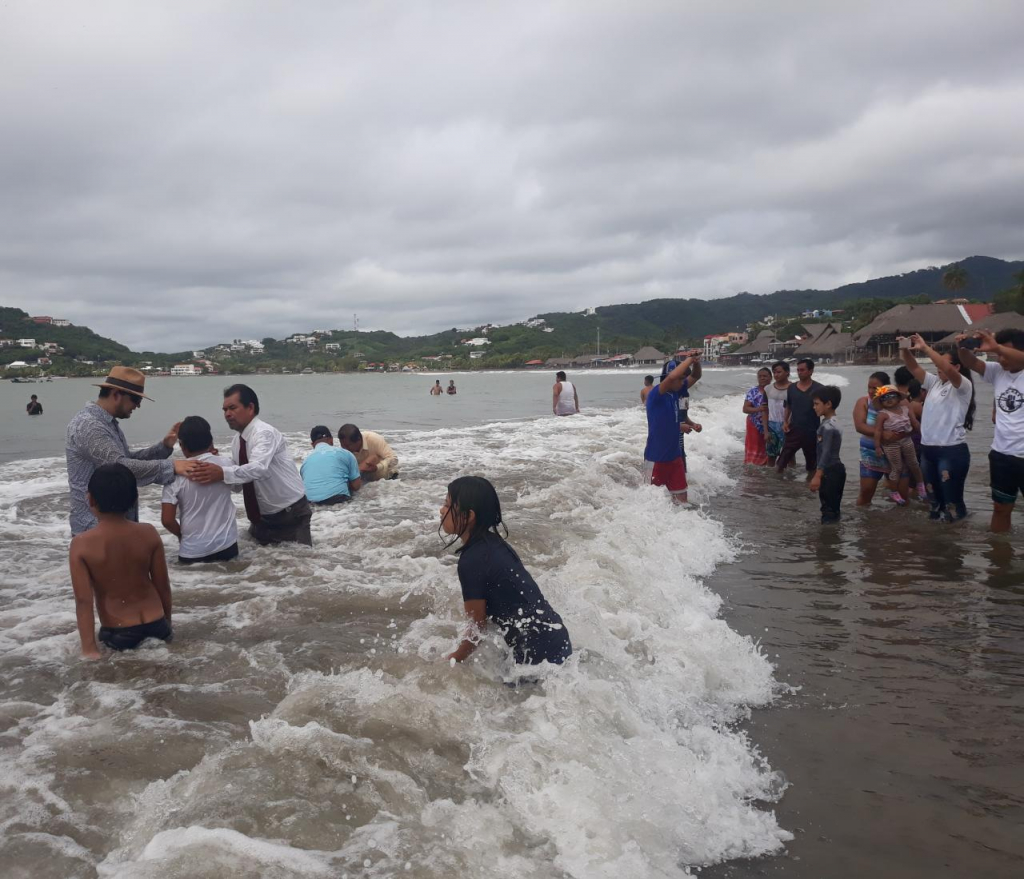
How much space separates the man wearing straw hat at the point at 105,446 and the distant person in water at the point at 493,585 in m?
2.82

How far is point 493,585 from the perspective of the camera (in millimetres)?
3467

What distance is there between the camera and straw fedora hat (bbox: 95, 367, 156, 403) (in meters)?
5.16

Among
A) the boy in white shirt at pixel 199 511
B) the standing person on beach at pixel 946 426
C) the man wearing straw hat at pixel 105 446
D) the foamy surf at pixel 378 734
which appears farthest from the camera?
A: the standing person on beach at pixel 946 426

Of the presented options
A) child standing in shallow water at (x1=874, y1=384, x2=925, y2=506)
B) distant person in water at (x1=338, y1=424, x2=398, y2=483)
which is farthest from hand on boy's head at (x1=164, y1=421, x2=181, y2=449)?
child standing in shallow water at (x1=874, y1=384, x2=925, y2=506)

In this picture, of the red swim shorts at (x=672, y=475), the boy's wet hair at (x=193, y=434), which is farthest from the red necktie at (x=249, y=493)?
the red swim shorts at (x=672, y=475)

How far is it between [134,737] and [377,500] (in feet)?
20.8

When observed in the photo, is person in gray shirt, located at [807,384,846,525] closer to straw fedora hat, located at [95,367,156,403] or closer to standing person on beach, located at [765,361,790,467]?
standing person on beach, located at [765,361,790,467]

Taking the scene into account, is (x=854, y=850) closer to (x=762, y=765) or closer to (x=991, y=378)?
(x=762, y=765)

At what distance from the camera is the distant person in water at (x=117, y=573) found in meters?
3.91

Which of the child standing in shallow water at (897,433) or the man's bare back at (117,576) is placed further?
the child standing in shallow water at (897,433)

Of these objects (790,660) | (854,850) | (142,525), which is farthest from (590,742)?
(142,525)

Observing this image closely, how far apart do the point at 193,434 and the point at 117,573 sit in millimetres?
1597

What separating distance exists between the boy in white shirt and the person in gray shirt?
6160mm

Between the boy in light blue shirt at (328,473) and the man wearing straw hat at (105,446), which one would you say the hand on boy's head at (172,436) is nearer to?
the man wearing straw hat at (105,446)
